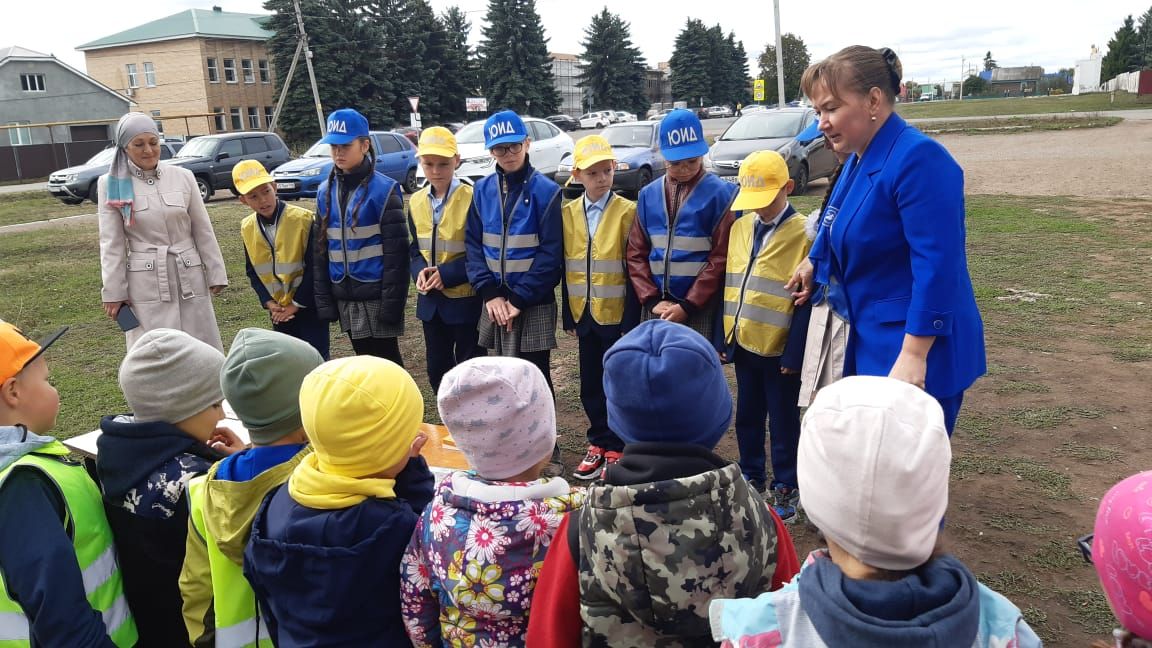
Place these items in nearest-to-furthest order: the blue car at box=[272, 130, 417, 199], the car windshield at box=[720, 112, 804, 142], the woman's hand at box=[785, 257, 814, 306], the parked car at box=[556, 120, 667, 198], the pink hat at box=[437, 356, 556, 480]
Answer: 1. the pink hat at box=[437, 356, 556, 480]
2. the woman's hand at box=[785, 257, 814, 306]
3. the parked car at box=[556, 120, 667, 198]
4. the car windshield at box=[720, 112, 804, 142]
5. the blue car at box=[272, 130, 417, 199]

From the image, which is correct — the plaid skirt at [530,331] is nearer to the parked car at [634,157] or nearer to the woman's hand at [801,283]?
the woman's hand at [801,283]

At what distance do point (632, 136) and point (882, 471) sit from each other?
14623 millimetres

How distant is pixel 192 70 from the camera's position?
48250 mm

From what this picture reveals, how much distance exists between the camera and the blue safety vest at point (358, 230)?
4.36 m

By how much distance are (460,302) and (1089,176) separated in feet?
48.8

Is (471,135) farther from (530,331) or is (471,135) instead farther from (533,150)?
(530,331)

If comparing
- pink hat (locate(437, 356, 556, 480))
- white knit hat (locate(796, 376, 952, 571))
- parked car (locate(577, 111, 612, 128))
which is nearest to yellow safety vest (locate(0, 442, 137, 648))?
pink hat (locate(437, 356, 556, 480))

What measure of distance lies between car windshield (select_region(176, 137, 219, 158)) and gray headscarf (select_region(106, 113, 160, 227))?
15324 millimetres

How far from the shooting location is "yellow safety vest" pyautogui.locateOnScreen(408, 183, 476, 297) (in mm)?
4270

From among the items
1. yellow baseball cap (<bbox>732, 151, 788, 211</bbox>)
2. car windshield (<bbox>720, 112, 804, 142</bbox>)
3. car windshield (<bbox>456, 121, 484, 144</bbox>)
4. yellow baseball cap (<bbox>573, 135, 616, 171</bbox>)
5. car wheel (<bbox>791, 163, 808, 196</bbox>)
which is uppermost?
car windshield (<bbox>456, 121, 484, 144</bbox>)

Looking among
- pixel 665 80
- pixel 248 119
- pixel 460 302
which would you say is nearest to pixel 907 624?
pixel 460 302

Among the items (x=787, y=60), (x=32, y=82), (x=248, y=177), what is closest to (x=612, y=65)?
(x=787, y=60)

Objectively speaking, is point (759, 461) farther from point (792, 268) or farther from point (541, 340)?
point (541, 340)

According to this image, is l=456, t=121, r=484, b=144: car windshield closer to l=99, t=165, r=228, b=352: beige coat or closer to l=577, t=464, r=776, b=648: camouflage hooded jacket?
l=99, t=165, r=228, b=352: beige coat
